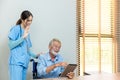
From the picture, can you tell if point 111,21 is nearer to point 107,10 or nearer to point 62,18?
point 107,10

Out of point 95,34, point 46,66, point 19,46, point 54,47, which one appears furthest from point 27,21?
point 95,34

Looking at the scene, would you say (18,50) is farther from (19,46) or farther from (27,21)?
(27,21)

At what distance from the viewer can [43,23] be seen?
4.18 metres

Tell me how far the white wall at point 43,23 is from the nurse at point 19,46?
520 mm

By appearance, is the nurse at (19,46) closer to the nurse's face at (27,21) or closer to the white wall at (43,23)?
the nurse's face at (27,21)

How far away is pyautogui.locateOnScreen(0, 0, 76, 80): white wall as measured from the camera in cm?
392

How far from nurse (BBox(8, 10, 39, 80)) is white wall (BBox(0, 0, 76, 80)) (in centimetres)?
52

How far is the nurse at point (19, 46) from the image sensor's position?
11.0 feet

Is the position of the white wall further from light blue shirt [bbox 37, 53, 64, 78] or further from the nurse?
light blue shirt [bbox 37, 53, 64, 78]

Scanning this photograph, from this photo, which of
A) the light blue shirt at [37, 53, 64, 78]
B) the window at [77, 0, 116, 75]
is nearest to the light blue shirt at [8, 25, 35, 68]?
the light blue shirt at [37, 53, 64, 78]

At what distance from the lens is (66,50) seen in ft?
14.4

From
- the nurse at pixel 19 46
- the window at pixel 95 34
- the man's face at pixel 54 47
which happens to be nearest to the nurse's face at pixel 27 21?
the nurse at pixel 19 46

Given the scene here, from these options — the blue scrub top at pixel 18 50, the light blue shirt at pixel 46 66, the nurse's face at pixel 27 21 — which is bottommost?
the light blue shirt at pixel 46 66

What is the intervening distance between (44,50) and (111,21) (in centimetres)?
135
